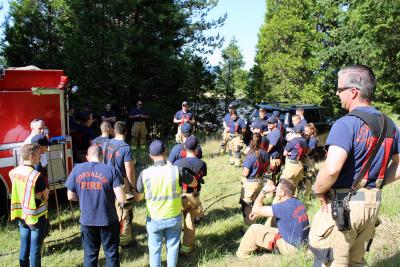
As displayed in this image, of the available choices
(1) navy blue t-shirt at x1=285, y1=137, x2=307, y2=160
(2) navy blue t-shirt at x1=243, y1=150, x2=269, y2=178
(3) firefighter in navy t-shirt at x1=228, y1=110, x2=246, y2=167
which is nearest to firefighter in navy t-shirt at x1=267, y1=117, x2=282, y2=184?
(1) navy blue t-shirt at x1=285, y1=137, x2=307, y2=160

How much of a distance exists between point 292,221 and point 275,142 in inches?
157

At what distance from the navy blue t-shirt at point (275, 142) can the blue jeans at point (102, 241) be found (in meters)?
4.98

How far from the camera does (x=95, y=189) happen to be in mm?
4285

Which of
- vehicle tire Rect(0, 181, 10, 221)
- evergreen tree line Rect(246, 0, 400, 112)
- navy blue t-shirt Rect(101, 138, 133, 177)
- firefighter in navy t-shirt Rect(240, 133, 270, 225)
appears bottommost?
vehicle tire Rect(0, 181, 10, 221)

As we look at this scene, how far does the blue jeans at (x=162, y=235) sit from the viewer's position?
440 centimetres

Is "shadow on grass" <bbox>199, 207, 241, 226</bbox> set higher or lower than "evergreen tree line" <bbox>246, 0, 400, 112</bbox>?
lower

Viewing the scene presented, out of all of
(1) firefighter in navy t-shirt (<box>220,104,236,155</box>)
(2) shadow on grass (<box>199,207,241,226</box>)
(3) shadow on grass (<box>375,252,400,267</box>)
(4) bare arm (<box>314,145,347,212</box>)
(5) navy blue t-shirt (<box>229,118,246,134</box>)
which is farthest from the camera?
(1) firefighter in navy t-shirt (<box>220,104,236,155</box>)

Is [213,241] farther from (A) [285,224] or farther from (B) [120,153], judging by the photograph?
(B) [120,153]

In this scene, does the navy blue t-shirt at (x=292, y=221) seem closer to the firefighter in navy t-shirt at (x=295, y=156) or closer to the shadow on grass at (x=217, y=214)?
the shadow on grass at (x=217, y=214)

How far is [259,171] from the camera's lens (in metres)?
6.61

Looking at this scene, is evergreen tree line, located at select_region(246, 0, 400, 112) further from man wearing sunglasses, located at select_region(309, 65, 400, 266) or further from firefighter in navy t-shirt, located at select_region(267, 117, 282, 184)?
man wearing sunglasses, located at select_region(309, 65, 400, 266)

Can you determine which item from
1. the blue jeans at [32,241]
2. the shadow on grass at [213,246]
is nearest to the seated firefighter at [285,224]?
the shadow on grass at [213,246]

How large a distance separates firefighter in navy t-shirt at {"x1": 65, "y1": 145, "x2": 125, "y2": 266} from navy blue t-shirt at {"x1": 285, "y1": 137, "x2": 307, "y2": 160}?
4.36 m

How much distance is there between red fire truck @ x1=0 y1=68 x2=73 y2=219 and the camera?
6.54 meters
